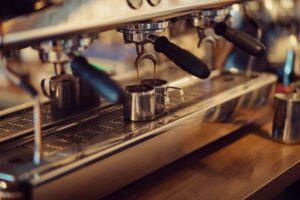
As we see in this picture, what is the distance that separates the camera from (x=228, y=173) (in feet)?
3.31

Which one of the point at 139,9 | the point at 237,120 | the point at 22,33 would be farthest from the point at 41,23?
the point at 237,120

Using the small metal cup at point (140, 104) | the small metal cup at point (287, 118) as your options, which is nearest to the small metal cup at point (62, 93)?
Result: the small metal cup at point (140, 104)

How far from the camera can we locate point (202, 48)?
1482 millimetres

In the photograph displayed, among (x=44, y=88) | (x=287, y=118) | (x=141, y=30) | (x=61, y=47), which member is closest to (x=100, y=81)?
(x=61, y=47)

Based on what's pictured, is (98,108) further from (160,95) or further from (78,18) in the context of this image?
(78,18)

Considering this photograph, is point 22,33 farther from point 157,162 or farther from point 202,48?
point 202,48

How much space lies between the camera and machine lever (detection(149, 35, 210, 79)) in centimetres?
Answer: 91

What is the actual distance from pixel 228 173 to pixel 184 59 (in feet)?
0.76

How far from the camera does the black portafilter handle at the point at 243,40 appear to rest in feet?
3.32

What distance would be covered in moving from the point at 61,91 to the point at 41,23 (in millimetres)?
306

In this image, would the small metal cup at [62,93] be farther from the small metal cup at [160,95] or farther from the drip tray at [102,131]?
the small metal cup at [160,95]

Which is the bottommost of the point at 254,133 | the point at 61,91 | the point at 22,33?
the point at 254,133

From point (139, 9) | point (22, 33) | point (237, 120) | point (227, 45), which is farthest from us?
point (227, 45)

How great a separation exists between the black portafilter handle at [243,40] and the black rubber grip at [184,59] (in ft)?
0.46
